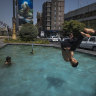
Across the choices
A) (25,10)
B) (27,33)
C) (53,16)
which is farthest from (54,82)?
(53,16)

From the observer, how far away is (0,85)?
7234 millimetres

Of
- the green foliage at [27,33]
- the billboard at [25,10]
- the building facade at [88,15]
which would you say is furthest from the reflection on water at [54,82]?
the billboard at [25,10]

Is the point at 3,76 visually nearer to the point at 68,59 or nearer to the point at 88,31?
the point at 68,59

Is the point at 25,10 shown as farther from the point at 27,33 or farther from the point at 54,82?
the point at 54,82

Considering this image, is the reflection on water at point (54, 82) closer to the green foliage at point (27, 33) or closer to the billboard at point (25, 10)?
the green foliage at point (27, 33)

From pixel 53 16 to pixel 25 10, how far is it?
576 inches

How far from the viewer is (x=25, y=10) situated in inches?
2574

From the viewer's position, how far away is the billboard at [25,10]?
64.6 m

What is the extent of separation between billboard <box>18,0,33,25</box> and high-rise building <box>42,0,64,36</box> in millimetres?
8431

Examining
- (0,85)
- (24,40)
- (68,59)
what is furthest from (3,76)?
(24,40)

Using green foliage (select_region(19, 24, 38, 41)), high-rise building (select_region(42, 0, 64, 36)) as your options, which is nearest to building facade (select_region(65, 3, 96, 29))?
high-rise building (select_region(42, 0, 64, 36))

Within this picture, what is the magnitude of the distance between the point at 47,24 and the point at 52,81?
62.9 meters

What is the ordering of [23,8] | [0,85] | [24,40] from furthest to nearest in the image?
1. [23,8]
2. [24,40]
3. [0,85]

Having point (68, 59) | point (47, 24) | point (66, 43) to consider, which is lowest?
point (68, 59)
